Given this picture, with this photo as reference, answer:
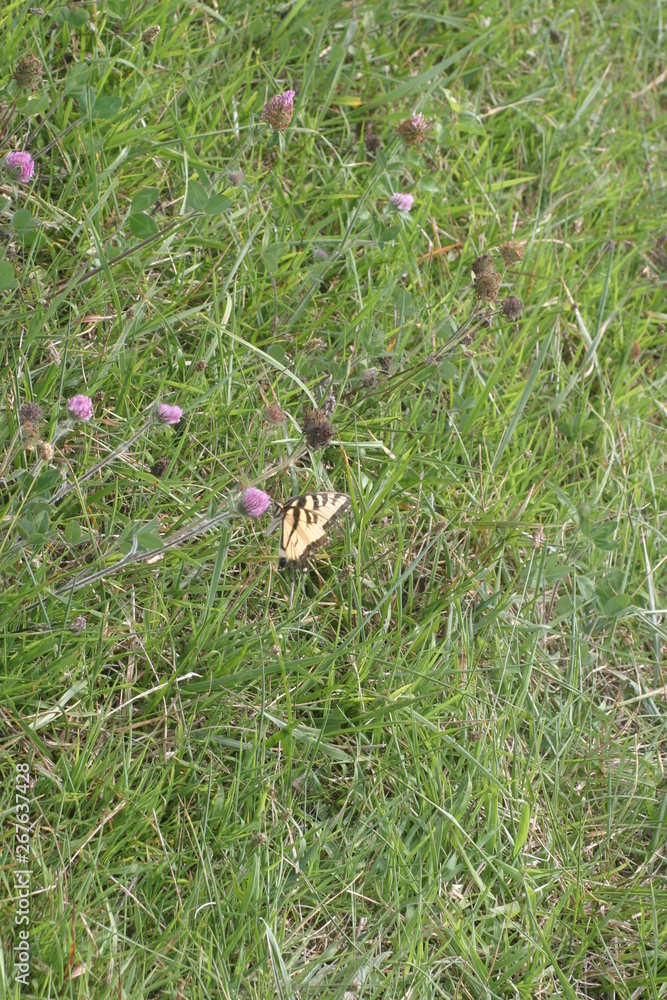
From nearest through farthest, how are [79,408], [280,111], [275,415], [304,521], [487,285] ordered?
[79,408] < [304,521] < [275,415] < [280,111] < [487,285]

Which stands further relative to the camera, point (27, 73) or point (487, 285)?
point (487, 285)


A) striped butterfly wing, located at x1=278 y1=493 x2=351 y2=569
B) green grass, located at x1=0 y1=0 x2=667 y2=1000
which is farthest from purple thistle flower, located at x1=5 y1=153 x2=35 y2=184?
striped butterfly wing, located at x1=278 y1=493 x2=351 y2=569

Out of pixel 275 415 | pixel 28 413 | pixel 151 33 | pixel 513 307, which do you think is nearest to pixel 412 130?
pixel 513 307

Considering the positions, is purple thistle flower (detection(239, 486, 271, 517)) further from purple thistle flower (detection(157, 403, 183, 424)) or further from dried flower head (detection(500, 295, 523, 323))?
dried flower head (detection(500, 295, 523, 323))

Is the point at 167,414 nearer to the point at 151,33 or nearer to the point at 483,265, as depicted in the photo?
the point at 483,265

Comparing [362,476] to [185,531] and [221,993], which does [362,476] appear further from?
[221,993]

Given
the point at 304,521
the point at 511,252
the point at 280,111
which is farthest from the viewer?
the point at 511,252

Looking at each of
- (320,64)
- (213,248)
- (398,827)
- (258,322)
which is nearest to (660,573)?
(398,827)
